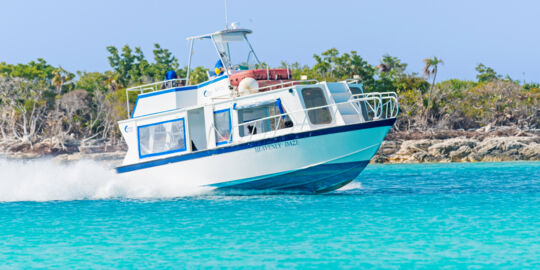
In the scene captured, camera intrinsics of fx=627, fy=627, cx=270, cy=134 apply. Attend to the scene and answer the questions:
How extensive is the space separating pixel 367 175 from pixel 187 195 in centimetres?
1358

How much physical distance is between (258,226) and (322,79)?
127ft

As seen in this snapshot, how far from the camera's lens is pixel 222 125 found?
1772 centimetres

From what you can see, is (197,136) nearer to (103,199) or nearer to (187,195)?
(187,195)

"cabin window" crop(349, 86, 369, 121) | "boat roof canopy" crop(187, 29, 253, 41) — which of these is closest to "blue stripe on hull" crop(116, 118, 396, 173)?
"cabin window" crop(349, 86, 369, 121)

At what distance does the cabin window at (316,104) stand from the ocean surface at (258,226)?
2278 mm

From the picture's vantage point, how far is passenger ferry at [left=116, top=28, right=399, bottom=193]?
16605 mm

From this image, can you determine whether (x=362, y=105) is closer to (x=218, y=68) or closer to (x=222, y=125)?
(x=222, y=125)

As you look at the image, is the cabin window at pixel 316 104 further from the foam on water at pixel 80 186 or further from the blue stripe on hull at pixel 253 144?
the foam on water at pixel 80 186

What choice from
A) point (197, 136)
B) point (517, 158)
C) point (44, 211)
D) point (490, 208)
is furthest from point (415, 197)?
point (517, 158)

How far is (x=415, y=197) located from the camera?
19125mm

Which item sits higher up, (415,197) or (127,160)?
(127,160)

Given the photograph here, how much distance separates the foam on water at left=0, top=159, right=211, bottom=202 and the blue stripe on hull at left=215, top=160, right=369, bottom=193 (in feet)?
4.83

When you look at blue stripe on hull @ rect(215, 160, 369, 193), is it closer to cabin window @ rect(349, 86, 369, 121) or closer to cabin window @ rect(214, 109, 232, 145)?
cabin window @ rect(214, 109, 232, 145)

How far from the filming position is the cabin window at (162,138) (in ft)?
59.5
